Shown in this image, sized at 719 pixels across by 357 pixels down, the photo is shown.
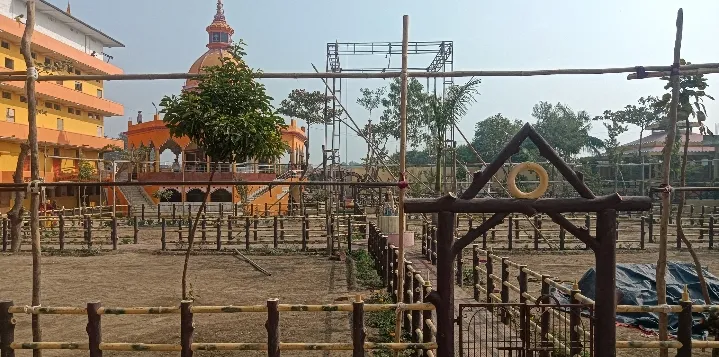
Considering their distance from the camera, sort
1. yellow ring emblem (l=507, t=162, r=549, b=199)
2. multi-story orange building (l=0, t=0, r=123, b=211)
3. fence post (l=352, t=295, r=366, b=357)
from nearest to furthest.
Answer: yellow ring emblem (l=507, t=162, r=549, b=199), fence post (l=352, t=295, r=366, b=357), multi-story orange building (l=0, t=0, r=123, b=211)

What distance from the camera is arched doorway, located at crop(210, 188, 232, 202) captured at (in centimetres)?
3712

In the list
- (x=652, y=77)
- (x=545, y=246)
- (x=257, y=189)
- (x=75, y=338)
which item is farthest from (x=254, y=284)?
(x=257, y=189)

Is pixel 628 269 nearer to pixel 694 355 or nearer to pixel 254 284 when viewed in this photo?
pixel 694 355

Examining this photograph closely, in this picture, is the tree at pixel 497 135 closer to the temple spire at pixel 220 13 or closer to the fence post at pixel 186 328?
the temple spire at pixel 220 13

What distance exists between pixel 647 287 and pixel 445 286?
644 centimetres

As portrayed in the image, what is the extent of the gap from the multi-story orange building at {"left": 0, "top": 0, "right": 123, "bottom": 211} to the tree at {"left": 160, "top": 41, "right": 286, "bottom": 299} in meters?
19.6

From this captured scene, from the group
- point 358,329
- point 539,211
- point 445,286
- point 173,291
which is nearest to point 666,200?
point 539,211

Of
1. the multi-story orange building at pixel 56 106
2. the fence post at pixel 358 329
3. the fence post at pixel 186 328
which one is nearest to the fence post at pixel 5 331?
the fence post at pixel 186 328

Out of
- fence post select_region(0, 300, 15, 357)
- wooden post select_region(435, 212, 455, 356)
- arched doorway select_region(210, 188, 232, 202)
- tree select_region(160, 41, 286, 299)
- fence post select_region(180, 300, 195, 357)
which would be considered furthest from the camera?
arched doorway select_region(210, 188, 232, 202)

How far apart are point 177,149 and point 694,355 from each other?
35330 mm

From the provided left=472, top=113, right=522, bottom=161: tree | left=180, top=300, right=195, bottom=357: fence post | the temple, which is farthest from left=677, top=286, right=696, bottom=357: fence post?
left=472, top=113, right=522, bottom=161: tree

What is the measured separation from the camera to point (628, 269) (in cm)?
1028

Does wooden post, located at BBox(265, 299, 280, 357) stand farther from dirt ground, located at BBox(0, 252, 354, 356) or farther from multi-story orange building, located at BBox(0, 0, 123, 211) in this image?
multi-story orange building, located at BBox(0, 0, 123, 211)

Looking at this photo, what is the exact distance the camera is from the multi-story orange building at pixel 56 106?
2941 centimetres
